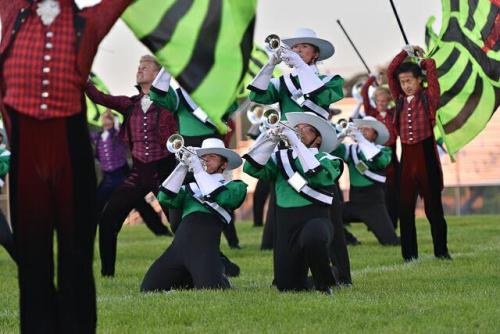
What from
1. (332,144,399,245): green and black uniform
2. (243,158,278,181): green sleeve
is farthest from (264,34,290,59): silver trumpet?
(332,144,399,245): green and black uniform

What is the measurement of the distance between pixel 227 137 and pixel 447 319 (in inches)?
272

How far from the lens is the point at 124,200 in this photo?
9914 mm

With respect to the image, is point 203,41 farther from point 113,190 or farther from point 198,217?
point 113,190

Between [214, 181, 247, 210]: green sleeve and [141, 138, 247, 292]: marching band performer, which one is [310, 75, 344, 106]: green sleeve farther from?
[214, 181, 247, 210]: green sleeve

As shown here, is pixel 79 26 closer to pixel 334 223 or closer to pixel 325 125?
pixel 325 125

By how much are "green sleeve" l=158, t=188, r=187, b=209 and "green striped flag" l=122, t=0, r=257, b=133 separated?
11.1ft

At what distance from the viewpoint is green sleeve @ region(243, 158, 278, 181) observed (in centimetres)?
802

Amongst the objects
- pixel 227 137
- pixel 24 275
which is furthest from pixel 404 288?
pixel 227 137

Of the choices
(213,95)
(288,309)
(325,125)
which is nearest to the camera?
(213,95)

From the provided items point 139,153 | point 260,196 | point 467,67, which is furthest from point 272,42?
point 260,196

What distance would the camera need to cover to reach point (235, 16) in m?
5.02

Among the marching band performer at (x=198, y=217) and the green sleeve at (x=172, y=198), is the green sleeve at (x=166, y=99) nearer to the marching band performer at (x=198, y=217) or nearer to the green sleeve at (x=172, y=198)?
the marching band performer at (x=198, y=217)

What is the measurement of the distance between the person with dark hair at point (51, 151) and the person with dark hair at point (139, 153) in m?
4.45

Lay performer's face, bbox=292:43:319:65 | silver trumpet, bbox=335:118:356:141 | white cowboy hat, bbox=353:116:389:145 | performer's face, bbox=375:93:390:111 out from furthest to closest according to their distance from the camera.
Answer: performer's face, bbox=375:93:390:111 → white cowboy hat, bbox=353:116:389:145 → silver trumpet, bbox=335:118:356:141 → performer's face, bbox=292:43:319:65
